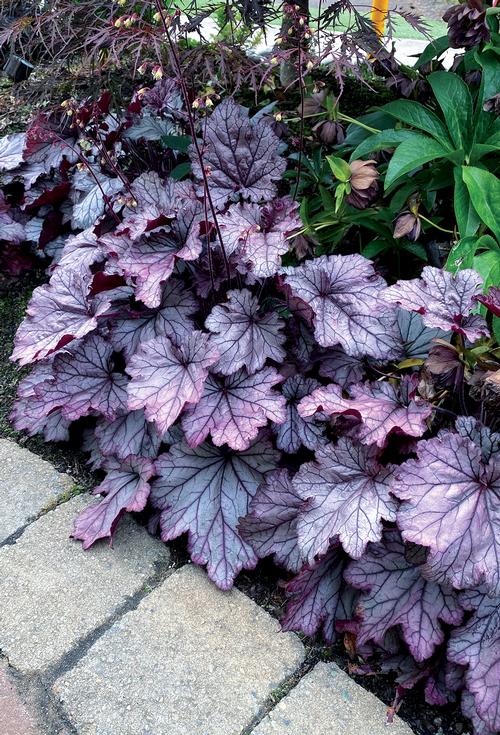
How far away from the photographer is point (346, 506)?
144cm

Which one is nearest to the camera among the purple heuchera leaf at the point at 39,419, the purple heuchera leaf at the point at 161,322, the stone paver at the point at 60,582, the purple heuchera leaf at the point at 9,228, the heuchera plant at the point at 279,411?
the heuchera plant at the point at 279,411

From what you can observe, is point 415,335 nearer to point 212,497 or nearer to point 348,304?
point 348,304

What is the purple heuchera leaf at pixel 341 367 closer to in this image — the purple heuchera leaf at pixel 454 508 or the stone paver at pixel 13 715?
the purple heuchera leaf at pixel 454 508

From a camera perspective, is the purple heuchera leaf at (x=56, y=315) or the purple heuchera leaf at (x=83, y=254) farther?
the purple heuchera leaf at (x=83, y=254)

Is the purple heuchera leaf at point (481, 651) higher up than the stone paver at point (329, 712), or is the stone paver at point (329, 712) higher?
the purple heuchera leaf at point (481, 651)

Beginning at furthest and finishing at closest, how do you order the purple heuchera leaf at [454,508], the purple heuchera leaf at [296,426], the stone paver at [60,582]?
the purple heuchera leaf at [296,426] < the stone paver at [60,582] < the purple heuchera leaf at [454,508]

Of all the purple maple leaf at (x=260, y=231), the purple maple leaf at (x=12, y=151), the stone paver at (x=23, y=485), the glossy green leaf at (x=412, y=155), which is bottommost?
the stone paver at (x=23, y=485)

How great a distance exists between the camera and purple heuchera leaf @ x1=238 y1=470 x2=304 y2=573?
159 cm

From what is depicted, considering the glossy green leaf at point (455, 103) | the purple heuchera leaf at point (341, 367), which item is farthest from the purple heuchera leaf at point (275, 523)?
the glossy green leaf at point (455, 103)

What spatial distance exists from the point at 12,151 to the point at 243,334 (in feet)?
4.65

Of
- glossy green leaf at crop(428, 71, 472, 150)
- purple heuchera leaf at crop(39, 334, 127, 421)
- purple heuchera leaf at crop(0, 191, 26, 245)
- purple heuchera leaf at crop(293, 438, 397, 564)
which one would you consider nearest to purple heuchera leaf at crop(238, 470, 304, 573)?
purple heuchera leaf at crop(293, 438, 397, 564)

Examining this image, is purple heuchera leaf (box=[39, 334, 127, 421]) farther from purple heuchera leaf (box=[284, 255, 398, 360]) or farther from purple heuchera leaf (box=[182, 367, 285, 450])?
purple heuchera leaf (box=[284, 255, 398, 360])

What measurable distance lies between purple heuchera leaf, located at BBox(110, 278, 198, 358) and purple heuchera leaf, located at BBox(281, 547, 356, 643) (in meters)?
0.70

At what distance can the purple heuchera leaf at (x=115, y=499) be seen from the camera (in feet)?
5.51
